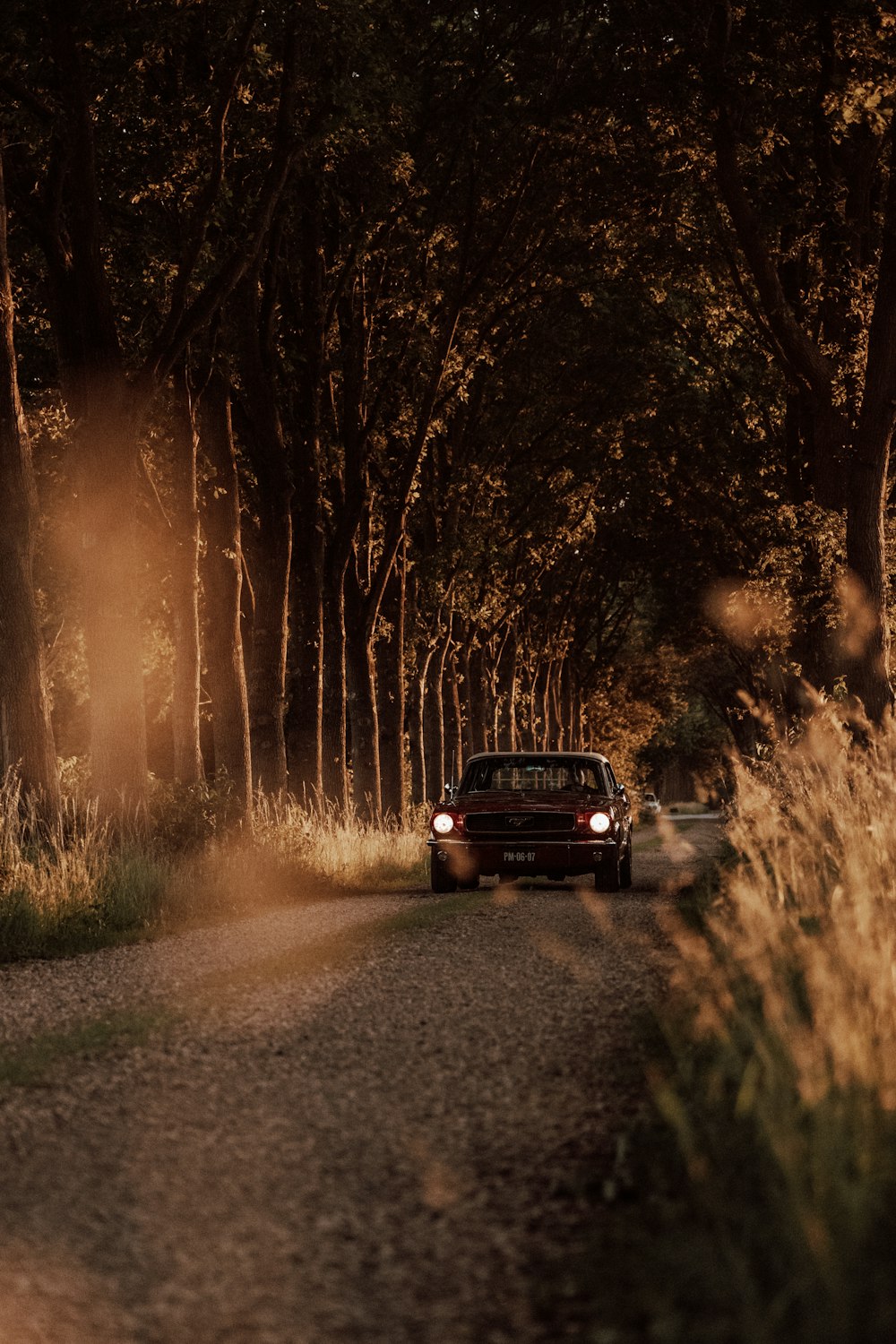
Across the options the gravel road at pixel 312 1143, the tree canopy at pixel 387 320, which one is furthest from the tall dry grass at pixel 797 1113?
the tree canopy at pixel 387 320

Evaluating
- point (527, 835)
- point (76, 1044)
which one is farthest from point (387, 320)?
point (76, 1044)

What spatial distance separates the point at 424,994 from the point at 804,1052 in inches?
202

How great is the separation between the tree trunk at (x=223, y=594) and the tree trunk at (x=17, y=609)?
4360 mm

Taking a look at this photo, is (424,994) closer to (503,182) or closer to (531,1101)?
(531,1101)

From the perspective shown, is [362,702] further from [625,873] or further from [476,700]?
[476,700]

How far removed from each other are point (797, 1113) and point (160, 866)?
12.4m

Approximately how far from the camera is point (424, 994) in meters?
10.2

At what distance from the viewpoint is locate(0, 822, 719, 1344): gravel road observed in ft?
14.6

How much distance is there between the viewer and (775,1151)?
4656 millimetres

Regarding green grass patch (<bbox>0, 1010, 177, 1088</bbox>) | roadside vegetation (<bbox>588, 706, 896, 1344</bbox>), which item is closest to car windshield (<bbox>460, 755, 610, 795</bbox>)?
green grass patch (<bbox>0, 1010, 177, 1088</bbox>)

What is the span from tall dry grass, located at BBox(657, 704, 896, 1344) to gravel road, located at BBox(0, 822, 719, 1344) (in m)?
0.38

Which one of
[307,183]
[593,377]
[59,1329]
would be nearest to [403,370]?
[307,183]

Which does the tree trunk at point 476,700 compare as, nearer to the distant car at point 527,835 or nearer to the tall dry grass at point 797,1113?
the distant car at point 527,835

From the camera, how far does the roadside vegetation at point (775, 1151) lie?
392cm
